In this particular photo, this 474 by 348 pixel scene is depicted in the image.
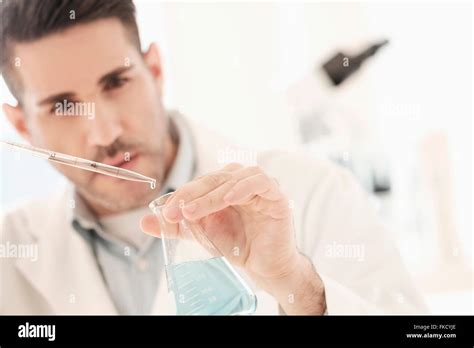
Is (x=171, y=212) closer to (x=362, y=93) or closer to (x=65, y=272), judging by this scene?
(x=65, y=272)

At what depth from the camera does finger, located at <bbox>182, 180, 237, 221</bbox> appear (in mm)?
778

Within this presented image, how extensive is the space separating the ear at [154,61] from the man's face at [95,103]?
0.09 feet

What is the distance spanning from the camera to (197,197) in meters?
0.79

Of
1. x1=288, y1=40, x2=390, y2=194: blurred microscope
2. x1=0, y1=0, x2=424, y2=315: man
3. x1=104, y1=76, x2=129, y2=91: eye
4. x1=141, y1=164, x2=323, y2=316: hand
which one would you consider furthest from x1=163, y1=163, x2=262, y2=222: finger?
x1=288, y1=40, x2=390, y2=194: blurred microscope

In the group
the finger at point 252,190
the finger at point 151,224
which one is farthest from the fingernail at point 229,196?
the finger at point 151,224

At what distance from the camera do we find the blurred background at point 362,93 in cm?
120

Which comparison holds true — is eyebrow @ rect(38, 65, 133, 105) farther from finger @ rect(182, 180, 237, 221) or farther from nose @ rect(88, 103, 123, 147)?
finger @ rect(182, 180, 237, 221)

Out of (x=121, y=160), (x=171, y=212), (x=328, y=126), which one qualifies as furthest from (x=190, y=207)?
(x=328, y=126)

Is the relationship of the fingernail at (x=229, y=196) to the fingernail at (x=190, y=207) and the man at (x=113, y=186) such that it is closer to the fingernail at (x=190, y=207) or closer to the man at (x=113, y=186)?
the fingernail at (x=190, y=207)

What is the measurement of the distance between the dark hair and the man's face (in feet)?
0.04

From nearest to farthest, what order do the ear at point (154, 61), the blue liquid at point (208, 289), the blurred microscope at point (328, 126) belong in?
the blue liquid at point (208, 289) → the ear at point (154, 61) → the blurred microscope at point (328, 126)

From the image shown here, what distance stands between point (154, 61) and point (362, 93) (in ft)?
1.44

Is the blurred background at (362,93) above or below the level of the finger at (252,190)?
above
